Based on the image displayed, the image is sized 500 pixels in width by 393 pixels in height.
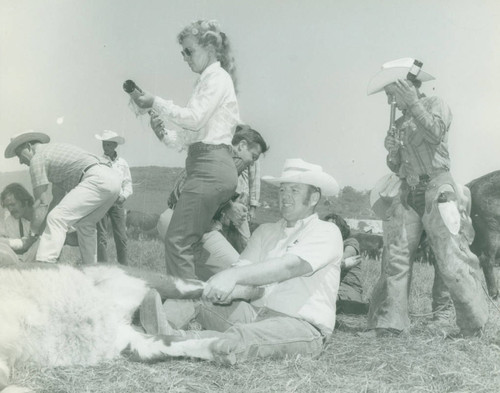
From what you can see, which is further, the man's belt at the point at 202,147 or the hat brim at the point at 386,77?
the hat brim at the point at 386,77

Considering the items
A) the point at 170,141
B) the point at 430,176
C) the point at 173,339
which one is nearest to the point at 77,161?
the point at 170,141

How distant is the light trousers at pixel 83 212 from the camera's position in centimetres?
508

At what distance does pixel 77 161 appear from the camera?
5.68m

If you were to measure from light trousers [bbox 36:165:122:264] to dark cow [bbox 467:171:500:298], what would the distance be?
161 inches

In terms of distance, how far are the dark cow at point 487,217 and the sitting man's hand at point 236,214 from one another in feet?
9.60

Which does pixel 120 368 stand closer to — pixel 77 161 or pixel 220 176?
pixel 220 176

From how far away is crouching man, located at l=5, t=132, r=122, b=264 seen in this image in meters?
5.39

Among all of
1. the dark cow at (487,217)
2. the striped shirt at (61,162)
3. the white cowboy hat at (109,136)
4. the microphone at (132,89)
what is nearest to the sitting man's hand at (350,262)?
the dark cow at (487,217)

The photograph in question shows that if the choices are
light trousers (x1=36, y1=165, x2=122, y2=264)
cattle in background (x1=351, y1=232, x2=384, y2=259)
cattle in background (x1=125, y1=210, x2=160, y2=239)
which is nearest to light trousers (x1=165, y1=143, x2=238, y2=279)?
light trousers (x1=36, y1=165, x2=122, y2=264)

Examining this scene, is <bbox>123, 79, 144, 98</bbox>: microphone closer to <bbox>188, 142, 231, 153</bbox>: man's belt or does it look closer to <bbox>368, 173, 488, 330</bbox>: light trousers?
<bbox>188, 142, 231, 153</bbox>: man's belt

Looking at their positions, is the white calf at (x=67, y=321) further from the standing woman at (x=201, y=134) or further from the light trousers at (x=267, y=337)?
the standing woman at (x=201, y=134)

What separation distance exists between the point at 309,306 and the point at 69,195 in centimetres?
261

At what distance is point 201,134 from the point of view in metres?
4.62

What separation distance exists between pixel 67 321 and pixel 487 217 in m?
5.14
